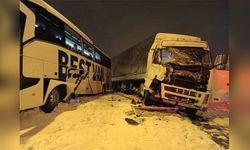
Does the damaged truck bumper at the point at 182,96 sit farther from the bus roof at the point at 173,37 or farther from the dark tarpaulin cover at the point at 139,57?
the dark tarpaulin cover at the point at 139,57

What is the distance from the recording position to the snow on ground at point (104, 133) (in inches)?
192

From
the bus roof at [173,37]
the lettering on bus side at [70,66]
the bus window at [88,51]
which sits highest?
the bus roof at [173,37]

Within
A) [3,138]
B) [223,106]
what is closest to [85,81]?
[223,106]

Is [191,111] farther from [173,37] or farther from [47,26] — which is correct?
[47,26]

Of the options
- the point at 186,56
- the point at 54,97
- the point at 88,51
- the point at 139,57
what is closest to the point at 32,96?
the point at 54,97

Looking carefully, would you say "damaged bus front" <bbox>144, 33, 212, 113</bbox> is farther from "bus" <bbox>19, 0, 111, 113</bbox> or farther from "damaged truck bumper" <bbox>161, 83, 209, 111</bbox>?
"bus" <bbox>19, 0, 111, 113</bbox>

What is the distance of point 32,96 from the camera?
607 cm

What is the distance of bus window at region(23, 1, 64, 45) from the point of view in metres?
6.47

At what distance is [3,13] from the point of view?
162 cm

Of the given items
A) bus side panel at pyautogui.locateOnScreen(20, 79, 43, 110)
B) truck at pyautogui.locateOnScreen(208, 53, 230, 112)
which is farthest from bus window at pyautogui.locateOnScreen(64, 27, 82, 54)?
truck at pyautogui.locateOnScreen(208, 53, 230, 112)

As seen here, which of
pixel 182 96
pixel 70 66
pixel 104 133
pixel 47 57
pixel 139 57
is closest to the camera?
pixel 104 133

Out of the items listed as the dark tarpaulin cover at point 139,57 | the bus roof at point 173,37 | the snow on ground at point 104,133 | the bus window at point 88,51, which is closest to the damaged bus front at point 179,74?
the bus roof at point 173,37

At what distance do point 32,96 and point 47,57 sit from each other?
154cm

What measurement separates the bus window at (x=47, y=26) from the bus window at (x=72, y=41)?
0.57 m
